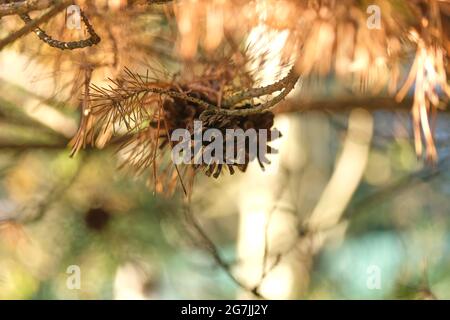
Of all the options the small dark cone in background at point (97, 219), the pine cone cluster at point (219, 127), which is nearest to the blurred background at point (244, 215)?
the small dark cone in background at point (97, 219)

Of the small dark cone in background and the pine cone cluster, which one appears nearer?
the pine cone cluster

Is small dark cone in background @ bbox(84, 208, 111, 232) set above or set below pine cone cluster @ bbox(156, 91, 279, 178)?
below

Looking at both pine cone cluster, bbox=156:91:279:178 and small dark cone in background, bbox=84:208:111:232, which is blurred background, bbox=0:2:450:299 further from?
pine cone cluster, bbox=156:91:279:178

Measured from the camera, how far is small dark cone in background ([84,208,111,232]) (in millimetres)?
2436

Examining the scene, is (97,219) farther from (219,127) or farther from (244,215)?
(219,127)

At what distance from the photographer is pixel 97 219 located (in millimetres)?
2438

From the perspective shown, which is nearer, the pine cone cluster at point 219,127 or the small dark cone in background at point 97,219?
the pine cone cluster at point 219,127

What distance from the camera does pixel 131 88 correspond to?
1178mm

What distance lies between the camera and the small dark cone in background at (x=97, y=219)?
7.99 ft

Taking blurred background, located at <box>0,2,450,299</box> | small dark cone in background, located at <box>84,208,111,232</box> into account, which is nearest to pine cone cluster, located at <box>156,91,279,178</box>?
blurred background, located at <box>0,2,450,299</box>

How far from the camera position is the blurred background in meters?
2.40

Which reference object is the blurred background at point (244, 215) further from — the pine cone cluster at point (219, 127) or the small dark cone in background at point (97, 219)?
the pine cone cluster at point (219, 127)

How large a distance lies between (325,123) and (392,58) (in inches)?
68.2
